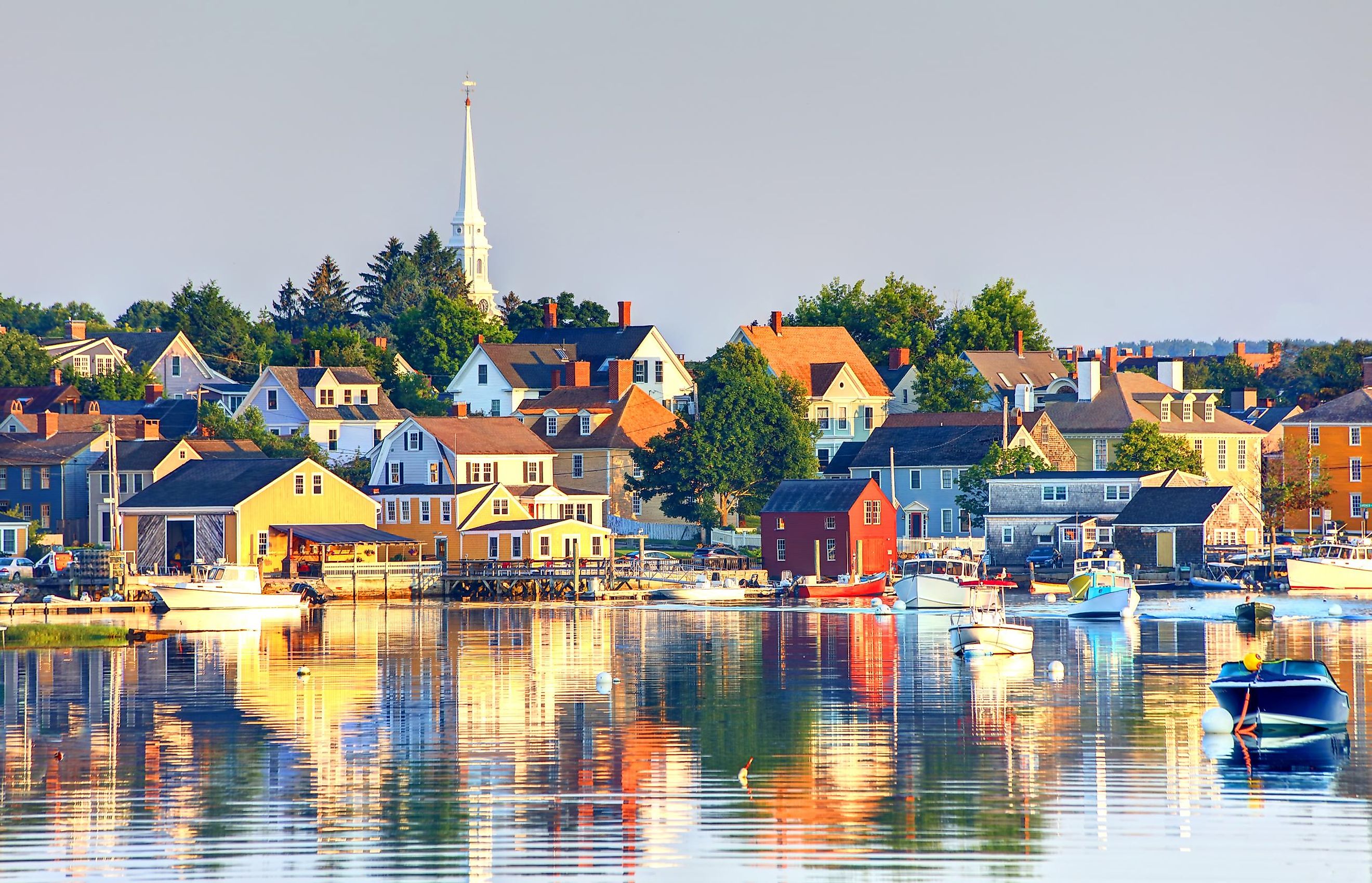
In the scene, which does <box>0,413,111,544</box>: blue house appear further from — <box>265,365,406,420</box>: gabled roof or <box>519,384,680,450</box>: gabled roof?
<box>519,384,680,450</box>: gabled roof

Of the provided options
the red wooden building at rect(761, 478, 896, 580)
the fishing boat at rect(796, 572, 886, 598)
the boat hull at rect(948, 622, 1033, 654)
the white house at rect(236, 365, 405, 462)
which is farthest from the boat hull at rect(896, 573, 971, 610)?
the white house at rect(236, 365, 405, 462)

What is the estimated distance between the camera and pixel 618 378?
130 meters

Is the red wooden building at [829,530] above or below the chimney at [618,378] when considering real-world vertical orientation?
below

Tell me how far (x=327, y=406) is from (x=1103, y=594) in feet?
211

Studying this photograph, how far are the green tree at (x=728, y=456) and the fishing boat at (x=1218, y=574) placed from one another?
81.8 ft

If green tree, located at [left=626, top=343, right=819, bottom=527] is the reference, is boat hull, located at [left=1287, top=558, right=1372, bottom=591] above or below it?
below

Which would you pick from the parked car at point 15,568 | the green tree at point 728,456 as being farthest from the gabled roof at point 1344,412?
the parked car at point 15,568

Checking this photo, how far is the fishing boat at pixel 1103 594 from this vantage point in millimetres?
82750

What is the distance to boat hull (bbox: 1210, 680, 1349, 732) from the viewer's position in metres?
40.7

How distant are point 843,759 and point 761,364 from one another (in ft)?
282

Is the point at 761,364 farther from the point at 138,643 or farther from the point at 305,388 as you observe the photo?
the point at 138,643

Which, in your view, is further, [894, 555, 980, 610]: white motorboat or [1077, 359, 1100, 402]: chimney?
[1077, 359, 1100, 402]: chimney

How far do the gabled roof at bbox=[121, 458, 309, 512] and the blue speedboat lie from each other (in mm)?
66709

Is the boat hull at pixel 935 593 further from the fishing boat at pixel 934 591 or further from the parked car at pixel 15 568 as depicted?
the parked car at pixel 15 568
